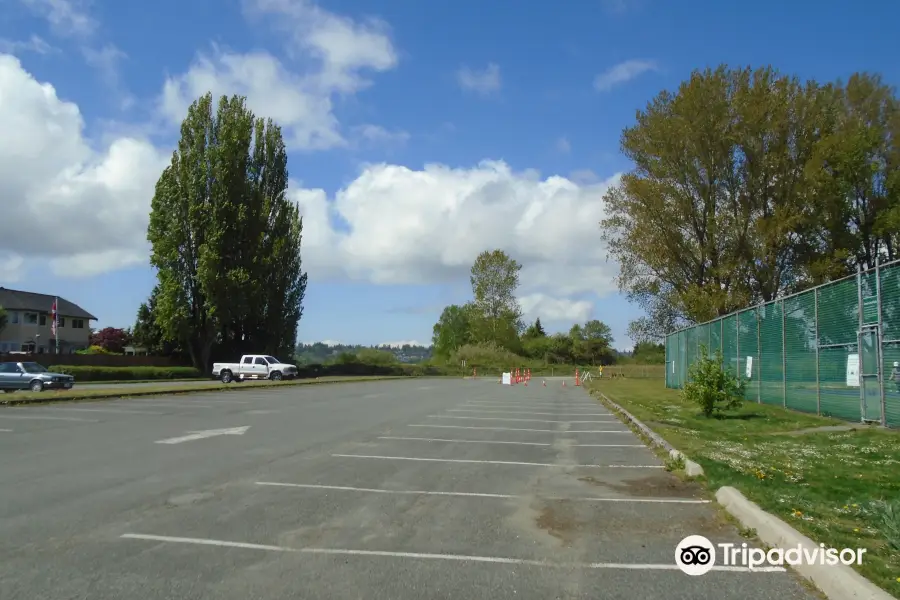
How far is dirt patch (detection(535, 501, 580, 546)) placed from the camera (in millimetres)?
6742

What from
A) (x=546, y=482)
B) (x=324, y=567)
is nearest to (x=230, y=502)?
(x=324, y=567)

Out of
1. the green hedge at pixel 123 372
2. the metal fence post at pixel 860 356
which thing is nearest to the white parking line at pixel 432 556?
the metal fence post at pixel 860 356

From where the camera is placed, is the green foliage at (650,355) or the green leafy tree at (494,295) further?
the green foliage at (650,355)

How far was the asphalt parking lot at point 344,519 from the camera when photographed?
526 centimetres

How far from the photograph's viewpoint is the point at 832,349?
1745 cm

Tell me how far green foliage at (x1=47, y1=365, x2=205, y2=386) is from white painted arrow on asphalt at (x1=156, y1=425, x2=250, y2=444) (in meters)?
33.6

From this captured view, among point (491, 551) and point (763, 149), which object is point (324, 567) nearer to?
point (491, 551)

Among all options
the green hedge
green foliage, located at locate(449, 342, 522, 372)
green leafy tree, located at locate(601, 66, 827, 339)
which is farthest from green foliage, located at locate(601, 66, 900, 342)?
green foliage, located at locate(449, 342, 522, 372)

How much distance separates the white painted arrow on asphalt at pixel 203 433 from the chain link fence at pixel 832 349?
13183mm

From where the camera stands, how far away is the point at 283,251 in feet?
190

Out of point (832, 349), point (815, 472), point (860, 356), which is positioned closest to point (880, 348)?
point (860, 356)

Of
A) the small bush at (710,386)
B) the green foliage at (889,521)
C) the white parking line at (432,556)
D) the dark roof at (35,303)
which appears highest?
the dark roof at (35,303)

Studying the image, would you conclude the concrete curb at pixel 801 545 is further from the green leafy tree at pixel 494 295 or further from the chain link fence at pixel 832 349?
the green leafy tree at pixel 494 295

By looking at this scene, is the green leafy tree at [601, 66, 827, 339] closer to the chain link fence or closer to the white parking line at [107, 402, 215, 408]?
the chain link fence
